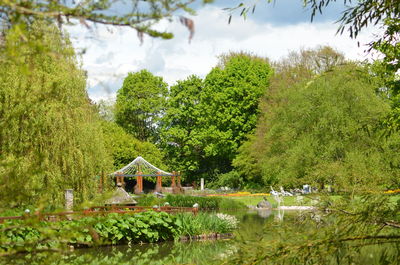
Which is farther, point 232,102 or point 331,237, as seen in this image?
point 232,102

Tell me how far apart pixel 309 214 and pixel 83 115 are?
1245 centimetres

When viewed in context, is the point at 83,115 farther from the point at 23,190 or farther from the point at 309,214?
the point at 23,190

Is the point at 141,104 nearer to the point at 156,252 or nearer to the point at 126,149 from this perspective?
the point at 126,149

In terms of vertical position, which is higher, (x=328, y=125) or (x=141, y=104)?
(x=141, y=104)

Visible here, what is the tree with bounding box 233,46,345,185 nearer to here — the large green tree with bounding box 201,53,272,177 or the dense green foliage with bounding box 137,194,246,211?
the large green tree with bounding box 201,53,272,177

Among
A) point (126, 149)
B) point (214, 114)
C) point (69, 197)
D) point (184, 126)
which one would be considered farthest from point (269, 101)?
point (69, 197)

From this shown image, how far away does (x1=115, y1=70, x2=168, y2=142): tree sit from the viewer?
4603 centimetres

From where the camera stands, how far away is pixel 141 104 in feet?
150

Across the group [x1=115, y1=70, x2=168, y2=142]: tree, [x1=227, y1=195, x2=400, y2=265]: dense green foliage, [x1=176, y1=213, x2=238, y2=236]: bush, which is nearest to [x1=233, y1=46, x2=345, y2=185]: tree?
[x1=115, y1=70, x2=168, y2=142]: tree

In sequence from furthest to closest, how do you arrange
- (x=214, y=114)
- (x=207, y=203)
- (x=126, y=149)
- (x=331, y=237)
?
(x=126, y=149) < (x=214, y=114) < (x=207, y=203) < (x=331, y=237)

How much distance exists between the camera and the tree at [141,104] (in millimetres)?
46031

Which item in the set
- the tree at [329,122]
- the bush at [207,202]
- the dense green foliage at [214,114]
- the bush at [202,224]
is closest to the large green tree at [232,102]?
the dense green foliage at [214,114]

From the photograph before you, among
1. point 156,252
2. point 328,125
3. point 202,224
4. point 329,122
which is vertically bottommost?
point 156,252

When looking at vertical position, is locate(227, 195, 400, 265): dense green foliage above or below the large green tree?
below
